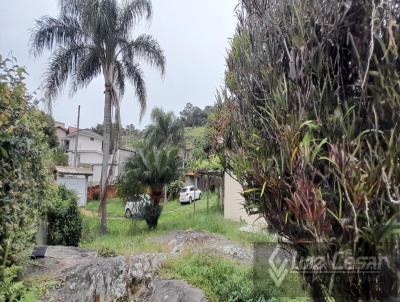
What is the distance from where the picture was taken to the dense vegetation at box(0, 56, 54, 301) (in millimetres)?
4078

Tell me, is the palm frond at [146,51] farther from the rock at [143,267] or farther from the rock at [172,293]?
the rock at [172,293]

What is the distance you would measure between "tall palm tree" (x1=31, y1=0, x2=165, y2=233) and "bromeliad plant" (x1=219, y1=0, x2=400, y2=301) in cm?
1249

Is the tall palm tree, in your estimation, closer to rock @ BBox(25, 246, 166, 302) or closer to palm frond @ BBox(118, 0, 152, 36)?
palm frond @ BBox(118, 0, 152, 36)

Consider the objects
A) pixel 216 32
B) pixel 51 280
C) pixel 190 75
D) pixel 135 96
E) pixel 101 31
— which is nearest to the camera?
pixel 216 32

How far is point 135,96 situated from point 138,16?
349cm

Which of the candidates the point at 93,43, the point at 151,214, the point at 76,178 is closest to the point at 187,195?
the point at 76,178

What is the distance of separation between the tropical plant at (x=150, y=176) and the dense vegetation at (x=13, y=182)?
10240 mm

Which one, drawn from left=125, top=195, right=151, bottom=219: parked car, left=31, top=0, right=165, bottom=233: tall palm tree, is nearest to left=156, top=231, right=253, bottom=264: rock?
left=125, top=195, right=151, bottom=219: parked car

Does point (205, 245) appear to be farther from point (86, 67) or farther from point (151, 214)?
point (86, 67)

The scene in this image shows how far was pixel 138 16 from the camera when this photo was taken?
1675 cm

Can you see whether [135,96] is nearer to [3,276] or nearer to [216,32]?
[216,32]

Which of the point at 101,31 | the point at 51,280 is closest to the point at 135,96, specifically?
the point at 101,31

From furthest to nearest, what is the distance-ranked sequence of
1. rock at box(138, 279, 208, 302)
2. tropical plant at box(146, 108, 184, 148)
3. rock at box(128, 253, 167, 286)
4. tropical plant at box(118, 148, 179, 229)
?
tropical plant at box(146, 108, 184, 148)
tropical plant at box(118, 148, 179, 229)
rock at box(128, 253, 167, 286)
rock at box(138, 279, 208, 302)

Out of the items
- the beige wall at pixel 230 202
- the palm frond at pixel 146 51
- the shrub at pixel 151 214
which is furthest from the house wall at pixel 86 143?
the beige wall at pixel 230 202
